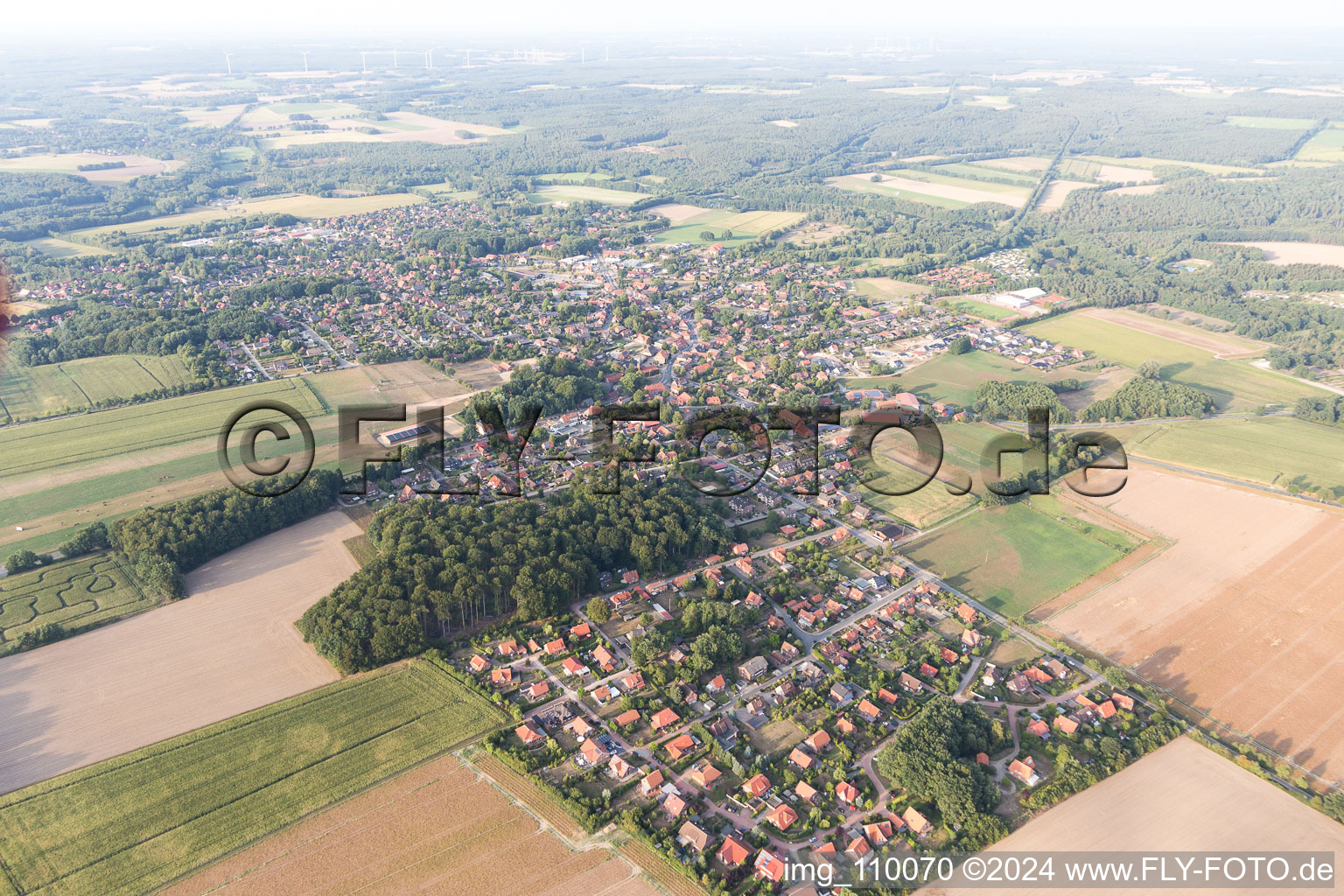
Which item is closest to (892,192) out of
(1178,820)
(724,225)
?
(724,225)

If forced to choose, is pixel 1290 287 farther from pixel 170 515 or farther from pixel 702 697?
pixel 170 515

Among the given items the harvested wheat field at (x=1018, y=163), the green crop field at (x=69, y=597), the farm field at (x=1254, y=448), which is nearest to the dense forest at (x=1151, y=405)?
the farm field at (x=1254, y=448)

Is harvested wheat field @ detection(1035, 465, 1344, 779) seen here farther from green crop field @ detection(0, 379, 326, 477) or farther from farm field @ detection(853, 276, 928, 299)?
green crop field @ detection(0, 379, 326, 477)

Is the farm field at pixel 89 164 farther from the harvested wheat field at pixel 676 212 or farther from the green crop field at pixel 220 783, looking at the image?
the green crop field at pixel 220 783

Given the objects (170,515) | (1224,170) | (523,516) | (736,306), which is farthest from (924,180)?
(170,515)

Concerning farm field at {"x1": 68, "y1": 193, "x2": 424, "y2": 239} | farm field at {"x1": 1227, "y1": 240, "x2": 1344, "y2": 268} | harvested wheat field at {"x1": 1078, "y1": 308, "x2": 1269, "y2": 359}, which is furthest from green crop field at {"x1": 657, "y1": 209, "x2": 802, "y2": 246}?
farm field at {"x1": 1227, "y1": 240, "x2": 1344, "y2": 268}

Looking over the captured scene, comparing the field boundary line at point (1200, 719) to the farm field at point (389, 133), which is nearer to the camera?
the field boundary line at point (1200, 719)

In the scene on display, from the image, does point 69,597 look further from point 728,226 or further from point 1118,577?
point 728,226
